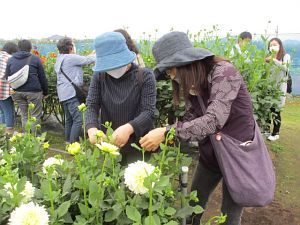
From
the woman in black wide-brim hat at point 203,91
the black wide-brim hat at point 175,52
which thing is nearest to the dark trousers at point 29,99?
the woman in black wide-brim hat at point 203,91

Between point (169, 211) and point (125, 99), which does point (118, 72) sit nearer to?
point (125, 99)

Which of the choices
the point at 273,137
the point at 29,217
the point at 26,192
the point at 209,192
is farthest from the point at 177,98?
the point at 273,137

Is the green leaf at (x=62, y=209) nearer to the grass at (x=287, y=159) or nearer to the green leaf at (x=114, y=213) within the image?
the green leaf at (x=114, y=213)

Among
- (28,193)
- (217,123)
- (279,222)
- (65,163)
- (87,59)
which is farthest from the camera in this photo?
(87,59)

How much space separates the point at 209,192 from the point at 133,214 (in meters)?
1.21

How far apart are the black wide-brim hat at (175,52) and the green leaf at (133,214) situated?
705mm

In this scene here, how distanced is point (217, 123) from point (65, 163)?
2.16 ft

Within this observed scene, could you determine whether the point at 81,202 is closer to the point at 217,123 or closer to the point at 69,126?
the point at 217,123

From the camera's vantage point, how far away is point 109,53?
1.82m

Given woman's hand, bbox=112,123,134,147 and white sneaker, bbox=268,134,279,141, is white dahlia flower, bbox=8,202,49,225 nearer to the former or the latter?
woman's hand, bbox=112,123,134,147

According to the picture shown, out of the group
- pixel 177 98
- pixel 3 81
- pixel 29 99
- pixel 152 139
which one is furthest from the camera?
pixel 3 81

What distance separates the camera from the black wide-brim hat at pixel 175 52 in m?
1.48

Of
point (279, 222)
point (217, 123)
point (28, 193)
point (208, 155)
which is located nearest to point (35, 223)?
point (28, 193)

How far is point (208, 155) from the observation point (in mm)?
1823
